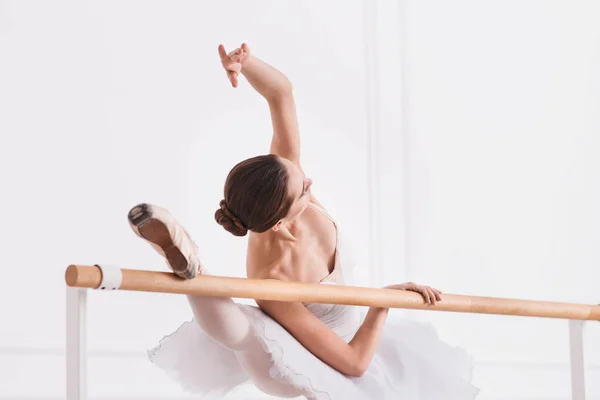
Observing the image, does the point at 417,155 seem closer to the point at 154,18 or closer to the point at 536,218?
the point at 536,218

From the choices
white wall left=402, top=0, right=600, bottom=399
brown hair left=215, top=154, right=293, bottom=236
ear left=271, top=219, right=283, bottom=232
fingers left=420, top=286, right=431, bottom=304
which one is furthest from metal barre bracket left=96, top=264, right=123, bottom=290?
white wall left=402, top=0, right=600, bottom=399

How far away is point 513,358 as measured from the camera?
3.77 m

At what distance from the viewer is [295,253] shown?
2000mm

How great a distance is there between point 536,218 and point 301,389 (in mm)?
2164

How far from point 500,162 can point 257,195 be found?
218cm

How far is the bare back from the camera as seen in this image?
78.0 inches

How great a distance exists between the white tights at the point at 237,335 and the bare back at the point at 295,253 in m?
0.21

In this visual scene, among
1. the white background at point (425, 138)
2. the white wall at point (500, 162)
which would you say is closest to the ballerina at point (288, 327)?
the white background at point (425, 138)

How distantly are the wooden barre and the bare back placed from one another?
0.74 ft

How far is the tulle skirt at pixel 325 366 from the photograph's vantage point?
1794 mm

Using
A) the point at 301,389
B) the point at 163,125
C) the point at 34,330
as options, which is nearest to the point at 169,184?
the point at 163,125

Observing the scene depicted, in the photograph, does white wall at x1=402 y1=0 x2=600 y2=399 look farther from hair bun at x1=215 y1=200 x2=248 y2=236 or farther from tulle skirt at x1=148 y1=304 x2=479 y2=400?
hair bun at x1=215 y1=200 x2=248 y2=236

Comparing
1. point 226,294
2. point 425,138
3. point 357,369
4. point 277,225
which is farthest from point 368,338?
point 425,138

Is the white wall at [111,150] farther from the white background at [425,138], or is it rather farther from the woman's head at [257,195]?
the woman's head at [257,195]
